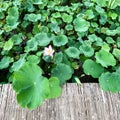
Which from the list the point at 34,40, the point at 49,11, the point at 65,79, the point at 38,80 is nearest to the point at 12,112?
the point at 38,80

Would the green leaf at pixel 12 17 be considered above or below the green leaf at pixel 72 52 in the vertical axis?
above

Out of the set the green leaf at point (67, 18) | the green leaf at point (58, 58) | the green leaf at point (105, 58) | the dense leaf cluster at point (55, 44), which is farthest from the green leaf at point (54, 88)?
the green leaf at point (67, 18)

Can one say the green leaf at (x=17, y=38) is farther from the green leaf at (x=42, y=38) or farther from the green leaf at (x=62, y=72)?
the green leaf at (x=62, y=72)

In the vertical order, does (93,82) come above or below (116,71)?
below

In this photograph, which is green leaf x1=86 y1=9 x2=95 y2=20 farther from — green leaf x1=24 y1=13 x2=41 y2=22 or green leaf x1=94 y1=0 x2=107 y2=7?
green leaf x1=24 y1=13 x2=41 y2=22

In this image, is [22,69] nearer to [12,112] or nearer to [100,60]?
[12,112]

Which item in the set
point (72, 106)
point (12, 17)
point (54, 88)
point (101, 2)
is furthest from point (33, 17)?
point (72, 106)
